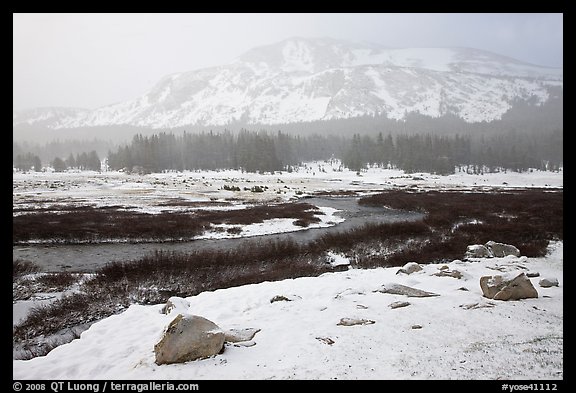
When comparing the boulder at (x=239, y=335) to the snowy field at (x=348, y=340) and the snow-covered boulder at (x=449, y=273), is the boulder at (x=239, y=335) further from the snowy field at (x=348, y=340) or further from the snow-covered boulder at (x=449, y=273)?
the snow-covered boulder at (x=449, y=273)

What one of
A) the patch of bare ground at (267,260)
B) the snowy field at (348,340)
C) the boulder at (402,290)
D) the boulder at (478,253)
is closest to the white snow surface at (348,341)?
the snowy field at (348,340)

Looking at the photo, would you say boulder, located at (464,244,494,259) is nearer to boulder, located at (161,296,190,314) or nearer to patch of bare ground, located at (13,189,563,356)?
patch of bare ground, located at (13,189,563,356)

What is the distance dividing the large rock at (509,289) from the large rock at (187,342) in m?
7.74

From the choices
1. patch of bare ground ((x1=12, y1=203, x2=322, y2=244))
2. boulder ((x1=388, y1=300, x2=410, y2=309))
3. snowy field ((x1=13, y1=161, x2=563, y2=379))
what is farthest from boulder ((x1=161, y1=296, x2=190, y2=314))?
patch of bare ground ((x1=12, y1=203, x2=322, y2=244))

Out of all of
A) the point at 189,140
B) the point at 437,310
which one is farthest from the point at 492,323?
the point at 189,140

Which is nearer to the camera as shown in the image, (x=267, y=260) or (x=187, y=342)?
(x=187, y=342)

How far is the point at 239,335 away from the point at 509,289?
7.64 meters

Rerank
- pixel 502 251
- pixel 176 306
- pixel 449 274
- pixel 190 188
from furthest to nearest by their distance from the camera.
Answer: pixel 190 188 < pixel 502 251 < pixel 449 274 < pixel 176 306

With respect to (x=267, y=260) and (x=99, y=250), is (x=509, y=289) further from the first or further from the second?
(x=99, y=250)

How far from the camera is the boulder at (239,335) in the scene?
289 inches

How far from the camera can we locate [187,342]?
6449 millimetres

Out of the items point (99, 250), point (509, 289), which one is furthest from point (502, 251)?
point (99, 250)

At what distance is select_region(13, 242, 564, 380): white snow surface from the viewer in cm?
585
